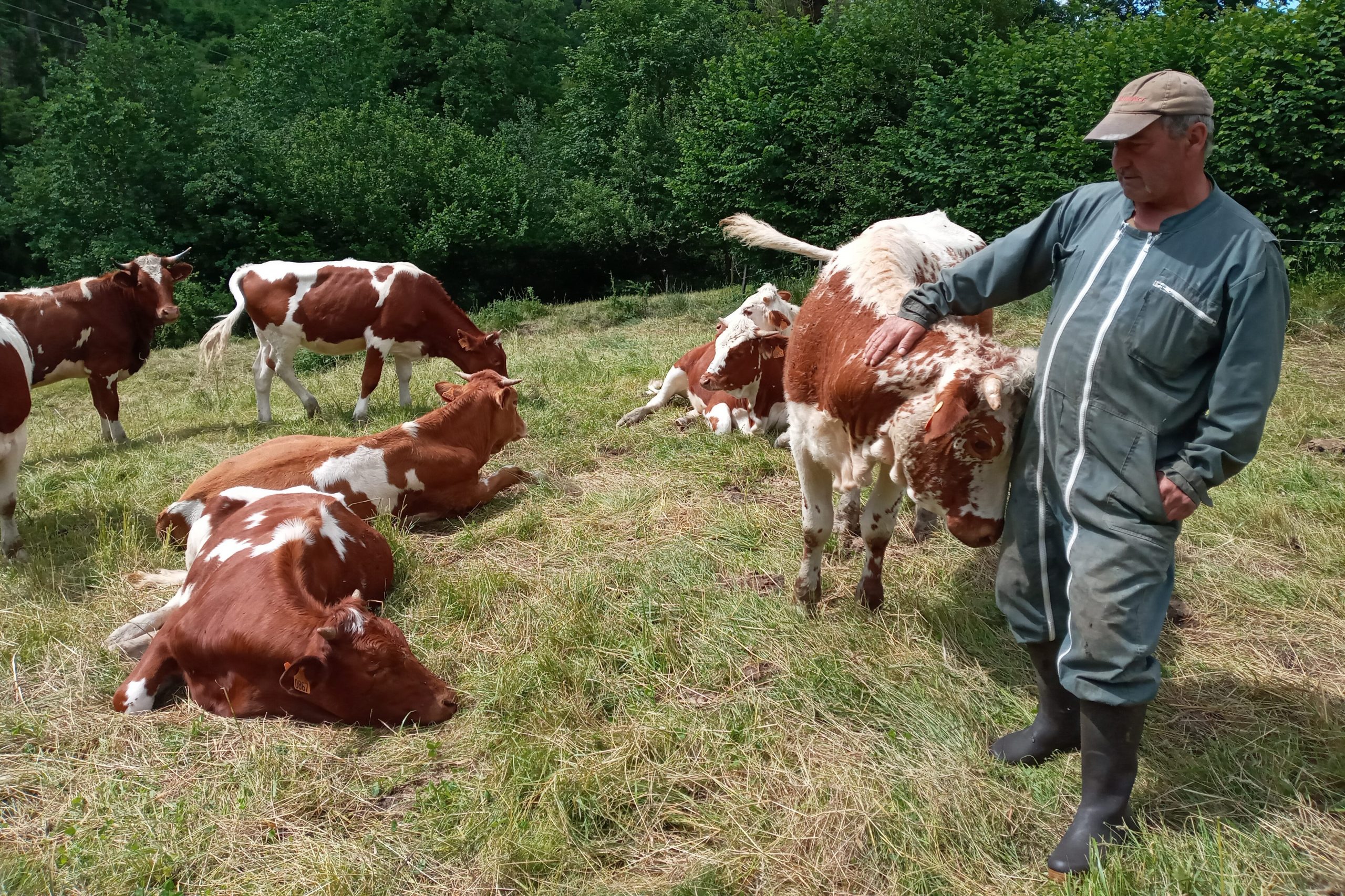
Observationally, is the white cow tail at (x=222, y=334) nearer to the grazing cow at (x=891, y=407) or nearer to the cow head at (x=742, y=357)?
the cow head at (x=742, y=357)

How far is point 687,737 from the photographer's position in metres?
3.35

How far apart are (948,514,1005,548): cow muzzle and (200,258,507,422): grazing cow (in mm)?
6975

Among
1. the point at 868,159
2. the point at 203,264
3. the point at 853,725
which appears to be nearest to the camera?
the point at 853,725

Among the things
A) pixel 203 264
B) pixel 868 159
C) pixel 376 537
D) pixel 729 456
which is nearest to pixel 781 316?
pixel 729 456

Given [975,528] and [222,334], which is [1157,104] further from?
[222,334]

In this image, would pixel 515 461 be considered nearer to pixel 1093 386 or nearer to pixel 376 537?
pixel 376 537

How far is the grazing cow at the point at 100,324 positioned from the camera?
9.04m

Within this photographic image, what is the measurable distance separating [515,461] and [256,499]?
253 centimetres

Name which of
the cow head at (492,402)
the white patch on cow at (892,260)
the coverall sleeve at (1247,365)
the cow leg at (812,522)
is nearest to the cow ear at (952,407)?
the white patch on cow at (892,260)

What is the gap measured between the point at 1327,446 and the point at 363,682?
6.42 meters

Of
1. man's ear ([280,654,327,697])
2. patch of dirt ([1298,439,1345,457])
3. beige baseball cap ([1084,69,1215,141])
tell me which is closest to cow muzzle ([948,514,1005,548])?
beige baseball cap ([1084,69,1215,141])

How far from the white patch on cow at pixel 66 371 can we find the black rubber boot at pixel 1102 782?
10.2 meters

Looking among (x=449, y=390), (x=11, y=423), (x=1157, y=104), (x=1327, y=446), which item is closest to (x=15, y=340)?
(x=11, y=423)

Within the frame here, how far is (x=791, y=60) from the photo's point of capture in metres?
15.6
